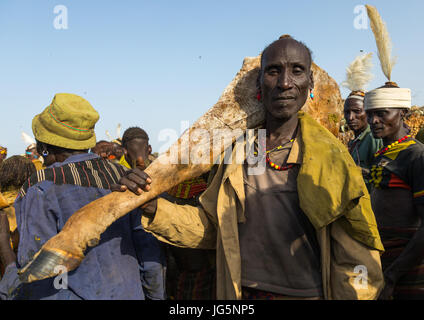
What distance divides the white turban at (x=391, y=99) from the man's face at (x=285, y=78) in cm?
156

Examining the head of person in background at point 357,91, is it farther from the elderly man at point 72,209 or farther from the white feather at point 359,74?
the elderly man at point 72,209

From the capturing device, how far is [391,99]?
296 centimetres

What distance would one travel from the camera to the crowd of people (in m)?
1.53

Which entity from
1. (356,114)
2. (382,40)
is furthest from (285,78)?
(356,114)

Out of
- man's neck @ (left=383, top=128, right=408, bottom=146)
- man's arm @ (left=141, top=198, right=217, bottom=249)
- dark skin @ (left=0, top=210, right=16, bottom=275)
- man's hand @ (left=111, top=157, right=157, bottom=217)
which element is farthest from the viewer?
man's neck @ (left=383, top=128, right=408, bottom=146)

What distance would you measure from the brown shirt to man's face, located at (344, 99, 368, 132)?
11.2 ft

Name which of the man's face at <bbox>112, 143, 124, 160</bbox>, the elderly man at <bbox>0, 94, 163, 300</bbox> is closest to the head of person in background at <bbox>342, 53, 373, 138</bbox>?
the elderly man at <bbox>0, 94, 163, 300</bbox>

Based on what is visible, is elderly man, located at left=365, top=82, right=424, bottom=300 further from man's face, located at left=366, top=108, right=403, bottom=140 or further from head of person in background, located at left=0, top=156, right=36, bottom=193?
head of person in background, located at left=0, top=156, right=36, bottom=193

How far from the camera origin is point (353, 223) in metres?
1.50

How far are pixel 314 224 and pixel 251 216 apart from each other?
0.35m

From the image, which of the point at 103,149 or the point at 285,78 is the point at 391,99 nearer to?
the point at 285,78

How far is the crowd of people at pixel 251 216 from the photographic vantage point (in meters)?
1.53

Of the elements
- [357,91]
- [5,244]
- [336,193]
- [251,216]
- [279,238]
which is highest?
[357,91]
